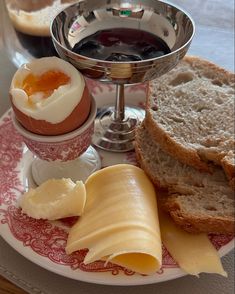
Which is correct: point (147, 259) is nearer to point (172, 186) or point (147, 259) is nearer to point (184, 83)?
point (172, 186)

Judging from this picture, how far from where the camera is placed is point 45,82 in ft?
3.28

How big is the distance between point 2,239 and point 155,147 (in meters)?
A: 0.39

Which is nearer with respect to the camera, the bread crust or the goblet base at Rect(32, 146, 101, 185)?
Answer: the bread crust

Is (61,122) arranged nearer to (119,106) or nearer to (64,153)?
(64,153)

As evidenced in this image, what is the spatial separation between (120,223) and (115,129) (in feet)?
1.42

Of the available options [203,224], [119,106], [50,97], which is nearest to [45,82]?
[50,97]

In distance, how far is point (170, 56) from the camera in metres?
1.04

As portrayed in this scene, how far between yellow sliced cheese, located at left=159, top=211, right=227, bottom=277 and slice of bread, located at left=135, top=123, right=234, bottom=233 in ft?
0.06

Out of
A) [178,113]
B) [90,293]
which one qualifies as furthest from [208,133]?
[90,293]

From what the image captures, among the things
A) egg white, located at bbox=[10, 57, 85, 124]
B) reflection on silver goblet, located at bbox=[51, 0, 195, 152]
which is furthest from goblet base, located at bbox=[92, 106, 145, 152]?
egg white, located at bbox=[10, 57, 85, 124]

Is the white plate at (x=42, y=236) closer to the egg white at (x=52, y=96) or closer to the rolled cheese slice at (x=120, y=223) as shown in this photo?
the rolled cheese slice at (x=120, y=223)

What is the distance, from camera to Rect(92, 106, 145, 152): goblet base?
3.94 ft

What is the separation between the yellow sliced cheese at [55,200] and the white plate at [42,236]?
1.3 inches

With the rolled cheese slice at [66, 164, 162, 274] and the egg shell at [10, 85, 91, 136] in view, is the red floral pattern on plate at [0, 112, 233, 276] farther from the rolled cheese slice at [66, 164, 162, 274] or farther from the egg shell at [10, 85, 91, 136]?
the egg shell at [10, 85, 91, 136]
